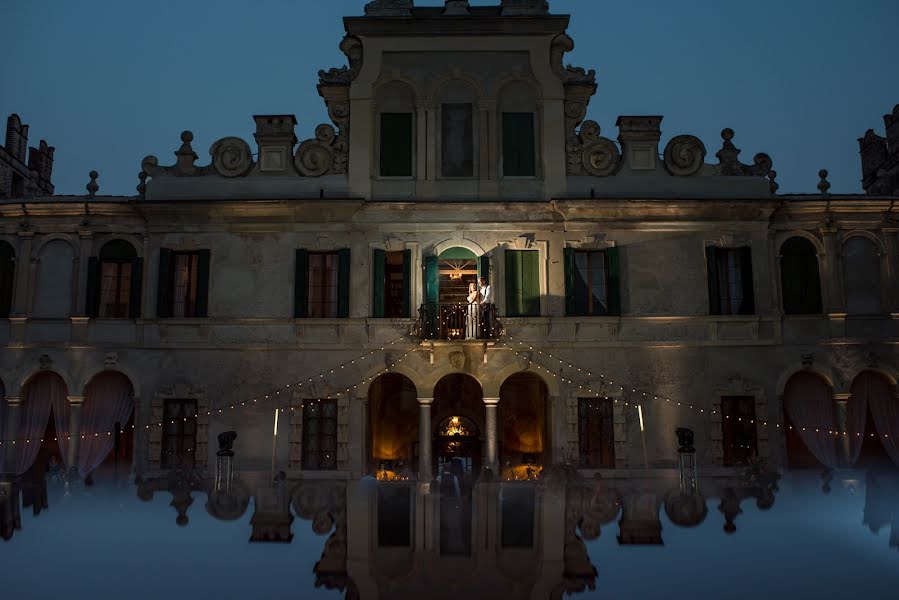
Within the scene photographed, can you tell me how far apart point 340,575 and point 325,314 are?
13990 millimetres

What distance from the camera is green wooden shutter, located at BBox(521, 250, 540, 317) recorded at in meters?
23.5

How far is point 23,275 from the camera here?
2405 cm

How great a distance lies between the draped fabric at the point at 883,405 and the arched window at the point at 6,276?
1061 inches

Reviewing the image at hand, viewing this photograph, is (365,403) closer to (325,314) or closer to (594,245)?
(325,314)

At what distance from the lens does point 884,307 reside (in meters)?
23.6

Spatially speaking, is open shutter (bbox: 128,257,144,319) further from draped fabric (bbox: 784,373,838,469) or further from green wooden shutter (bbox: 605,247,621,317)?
draped fabric (bbox: 784,373,838,469)

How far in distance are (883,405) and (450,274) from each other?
46.7 ft

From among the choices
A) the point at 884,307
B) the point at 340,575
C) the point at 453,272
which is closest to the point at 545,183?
the point at 453,272

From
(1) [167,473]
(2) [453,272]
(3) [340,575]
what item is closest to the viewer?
(3) [340,575]

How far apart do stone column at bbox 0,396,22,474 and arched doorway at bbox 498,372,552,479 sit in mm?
15651

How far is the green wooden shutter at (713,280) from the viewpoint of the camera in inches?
925

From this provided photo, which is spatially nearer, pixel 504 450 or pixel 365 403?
pixel 365 403

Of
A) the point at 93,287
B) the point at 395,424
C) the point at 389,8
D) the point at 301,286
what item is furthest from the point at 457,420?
the point at 389,8

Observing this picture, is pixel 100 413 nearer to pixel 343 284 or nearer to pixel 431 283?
pixel 343 284
